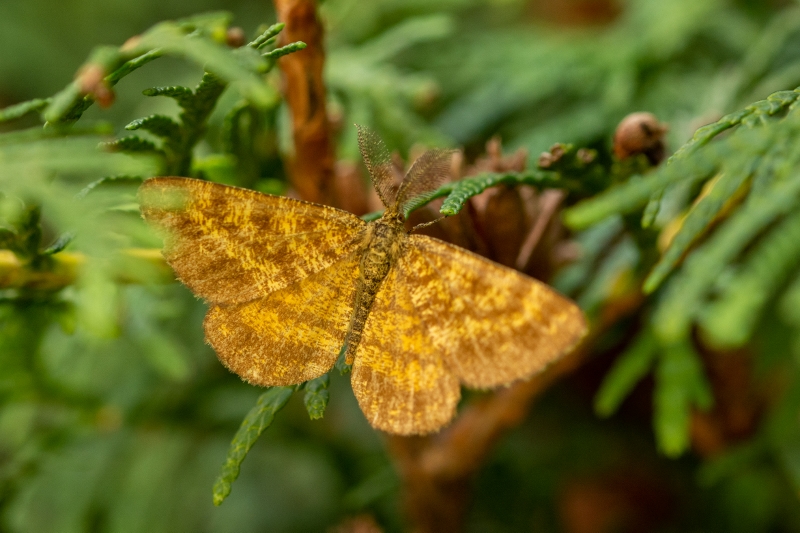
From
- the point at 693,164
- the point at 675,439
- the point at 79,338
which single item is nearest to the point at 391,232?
the point at 693,164

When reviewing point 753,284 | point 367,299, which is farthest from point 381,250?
point 753,284

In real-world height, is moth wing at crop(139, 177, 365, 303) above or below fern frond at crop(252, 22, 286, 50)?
below

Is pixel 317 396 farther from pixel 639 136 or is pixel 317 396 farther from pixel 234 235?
pixel 639 136

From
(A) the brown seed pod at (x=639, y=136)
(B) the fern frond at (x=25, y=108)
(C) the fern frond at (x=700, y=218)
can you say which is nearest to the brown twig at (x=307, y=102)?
(B) the fern frond at (x=25, y=108)

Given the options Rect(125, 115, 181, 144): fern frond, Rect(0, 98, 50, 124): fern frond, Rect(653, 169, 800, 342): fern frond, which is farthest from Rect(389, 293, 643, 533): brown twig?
Rect(0, 98, 50, 124): fern frond

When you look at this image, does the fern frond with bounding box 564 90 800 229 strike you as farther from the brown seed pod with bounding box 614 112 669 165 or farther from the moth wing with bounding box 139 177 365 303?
the moth wing with bounding box 139 177 365 303

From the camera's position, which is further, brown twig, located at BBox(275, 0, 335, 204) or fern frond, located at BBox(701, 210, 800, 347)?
brown twig, located at BBox(275, 0, 335, 204)
